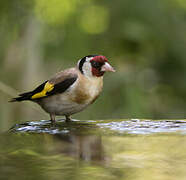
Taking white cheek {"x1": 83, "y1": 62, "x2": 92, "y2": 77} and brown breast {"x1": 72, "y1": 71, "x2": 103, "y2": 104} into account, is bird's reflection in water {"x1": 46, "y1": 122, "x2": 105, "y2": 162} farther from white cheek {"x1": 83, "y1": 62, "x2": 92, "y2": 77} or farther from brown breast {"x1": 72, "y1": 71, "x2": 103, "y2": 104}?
white cheek {"x1": 83, "y1": 62, "x2": 92, "y2": 77}

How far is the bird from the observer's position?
4805mm

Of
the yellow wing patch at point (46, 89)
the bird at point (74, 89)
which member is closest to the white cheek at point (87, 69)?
the bird at point (74, 89)

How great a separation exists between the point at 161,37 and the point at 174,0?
37.8 inches

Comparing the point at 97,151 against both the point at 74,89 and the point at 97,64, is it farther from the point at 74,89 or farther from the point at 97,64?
the point at 97,64

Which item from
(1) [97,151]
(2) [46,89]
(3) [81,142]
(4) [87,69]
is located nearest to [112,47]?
(4) [87,69]

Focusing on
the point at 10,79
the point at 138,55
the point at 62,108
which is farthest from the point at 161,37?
the point at 62,108

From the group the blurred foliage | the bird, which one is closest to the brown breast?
the bird

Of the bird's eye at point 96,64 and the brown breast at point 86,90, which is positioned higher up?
the bird's eye at point 96,64

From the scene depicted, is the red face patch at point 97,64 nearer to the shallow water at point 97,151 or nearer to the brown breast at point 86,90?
the brown breast at point 86,90

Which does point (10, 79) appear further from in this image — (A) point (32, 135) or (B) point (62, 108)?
(A) point (32, 135)

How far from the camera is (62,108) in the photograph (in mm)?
4844

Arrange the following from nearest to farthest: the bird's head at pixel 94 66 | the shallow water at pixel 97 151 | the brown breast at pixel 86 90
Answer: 1. the shallow water at pixel 97 151
2. the brown breast at pixel 86 90
3. the bird's head at pixel 94 66

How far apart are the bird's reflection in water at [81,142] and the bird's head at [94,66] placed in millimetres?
1028

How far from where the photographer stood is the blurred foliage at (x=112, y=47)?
8.19 meters
